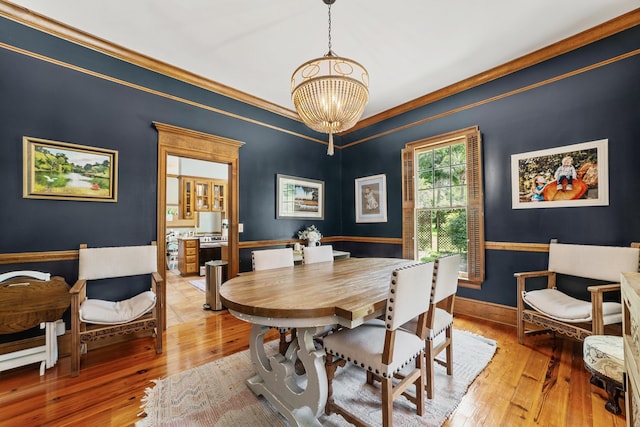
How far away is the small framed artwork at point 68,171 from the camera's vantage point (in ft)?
7.78

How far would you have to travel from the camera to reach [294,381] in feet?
5.35

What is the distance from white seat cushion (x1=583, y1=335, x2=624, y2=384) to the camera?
164 cm

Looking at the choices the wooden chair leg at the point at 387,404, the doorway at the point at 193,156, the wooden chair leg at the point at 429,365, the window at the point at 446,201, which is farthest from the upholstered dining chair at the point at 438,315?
the doorway at the point at 193,156

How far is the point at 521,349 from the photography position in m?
2.49

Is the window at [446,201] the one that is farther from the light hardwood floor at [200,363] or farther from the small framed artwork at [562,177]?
the light hardwood floor at [200,363]

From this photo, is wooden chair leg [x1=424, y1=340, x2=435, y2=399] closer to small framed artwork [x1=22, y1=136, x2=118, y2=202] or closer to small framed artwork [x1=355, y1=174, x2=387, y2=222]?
small framed artwork [x1=355, y1=174, x2=387, y2=222]

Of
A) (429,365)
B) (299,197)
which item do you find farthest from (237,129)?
(429,365)

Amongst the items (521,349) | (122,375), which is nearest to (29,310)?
(122,375)

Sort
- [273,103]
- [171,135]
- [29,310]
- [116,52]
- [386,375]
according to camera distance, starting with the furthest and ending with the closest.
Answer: [273,103]
[171,135]
[116,52]
[29,310]
[386,375]

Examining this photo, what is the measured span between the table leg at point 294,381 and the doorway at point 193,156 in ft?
4.37

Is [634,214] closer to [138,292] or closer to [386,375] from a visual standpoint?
[386,375]

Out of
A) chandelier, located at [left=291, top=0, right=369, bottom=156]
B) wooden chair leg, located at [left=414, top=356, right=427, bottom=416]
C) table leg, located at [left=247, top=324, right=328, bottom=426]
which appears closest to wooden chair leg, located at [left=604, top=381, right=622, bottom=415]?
wooden chair leg, located at [left=414, top=356, right=427, bottom=416]

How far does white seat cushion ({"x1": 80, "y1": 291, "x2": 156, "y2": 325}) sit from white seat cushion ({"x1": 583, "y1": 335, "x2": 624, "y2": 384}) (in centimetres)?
343

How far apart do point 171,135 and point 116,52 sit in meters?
0.92
